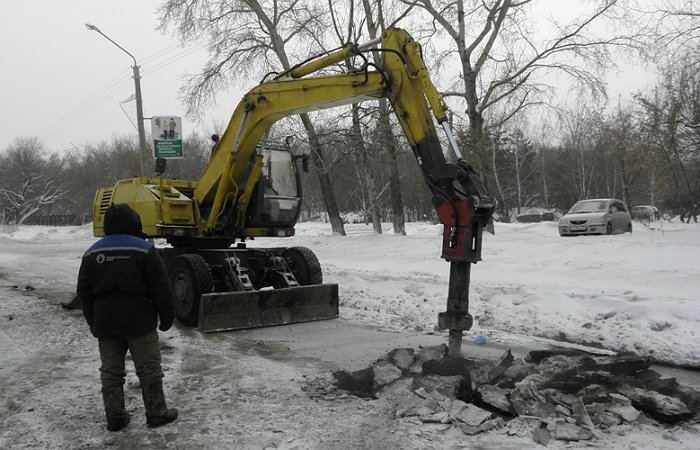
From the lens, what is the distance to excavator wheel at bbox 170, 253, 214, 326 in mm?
8633

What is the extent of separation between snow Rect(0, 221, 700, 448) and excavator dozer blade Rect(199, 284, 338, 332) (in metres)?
0.37

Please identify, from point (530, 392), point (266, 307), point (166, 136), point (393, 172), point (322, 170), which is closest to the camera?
point (530, 392)

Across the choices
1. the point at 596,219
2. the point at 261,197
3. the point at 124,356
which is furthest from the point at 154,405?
the point at 596,219

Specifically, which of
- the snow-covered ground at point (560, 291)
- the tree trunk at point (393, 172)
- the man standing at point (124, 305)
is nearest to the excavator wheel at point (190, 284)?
the snow-covered ground at point (560, 291)

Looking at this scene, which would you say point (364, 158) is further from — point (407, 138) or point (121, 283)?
point (121, 283)

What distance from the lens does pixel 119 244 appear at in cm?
448

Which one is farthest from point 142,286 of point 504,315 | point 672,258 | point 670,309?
point 672,258

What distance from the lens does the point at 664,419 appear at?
4.47 metres

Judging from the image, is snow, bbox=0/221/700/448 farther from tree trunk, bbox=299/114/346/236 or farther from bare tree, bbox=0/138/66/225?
bare tree, bbox=0/138/66/225

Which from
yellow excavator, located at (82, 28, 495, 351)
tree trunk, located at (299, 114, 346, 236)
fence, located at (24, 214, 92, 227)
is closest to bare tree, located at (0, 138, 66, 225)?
fence, located at (24, 214, 92, 227)

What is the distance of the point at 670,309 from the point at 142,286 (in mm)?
6692

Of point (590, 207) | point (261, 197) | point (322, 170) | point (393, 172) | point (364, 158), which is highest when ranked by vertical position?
point (364, 158)

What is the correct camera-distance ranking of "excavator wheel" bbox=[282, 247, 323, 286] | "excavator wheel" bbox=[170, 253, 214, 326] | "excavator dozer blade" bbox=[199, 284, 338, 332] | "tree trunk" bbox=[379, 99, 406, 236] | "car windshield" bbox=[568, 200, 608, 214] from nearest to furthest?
1. "excavator dozer blade" bbox=[199, 284, 338, 332]
2. "excavator wheel" bbox=[170, 253, 214, 326]
3. "excavator wheel" bbox=[282, 247, 323, 286]
4. "car windshield" bbox=[568, 200, 608, 214]
5. "tree trunk" bbox=[379, 99, 406, 236]

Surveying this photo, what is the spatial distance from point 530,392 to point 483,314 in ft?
13.0
